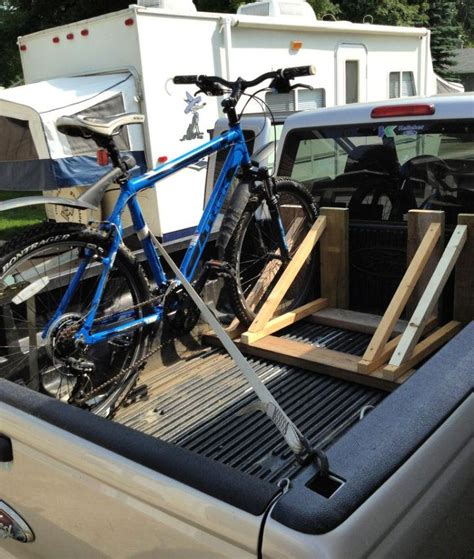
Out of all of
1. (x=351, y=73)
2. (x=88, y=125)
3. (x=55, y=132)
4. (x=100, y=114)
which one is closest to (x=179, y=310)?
(x=88, y=125)

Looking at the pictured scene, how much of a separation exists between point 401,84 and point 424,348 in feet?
29.4

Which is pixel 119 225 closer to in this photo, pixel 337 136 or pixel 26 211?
pixel 337 136

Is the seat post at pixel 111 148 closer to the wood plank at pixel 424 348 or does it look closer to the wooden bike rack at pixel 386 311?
the wooden bike rack at pixel 386 311

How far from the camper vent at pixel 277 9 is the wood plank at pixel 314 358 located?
664cm

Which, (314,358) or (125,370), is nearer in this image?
(125,370)

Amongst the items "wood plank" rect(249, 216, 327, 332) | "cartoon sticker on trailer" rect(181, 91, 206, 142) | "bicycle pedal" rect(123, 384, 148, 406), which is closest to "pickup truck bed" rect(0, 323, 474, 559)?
"bicycle pedal" rect(123, 384, 148, 406)

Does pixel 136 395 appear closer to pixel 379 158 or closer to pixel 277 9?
pixel 379 158

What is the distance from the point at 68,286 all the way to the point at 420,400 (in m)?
1.72

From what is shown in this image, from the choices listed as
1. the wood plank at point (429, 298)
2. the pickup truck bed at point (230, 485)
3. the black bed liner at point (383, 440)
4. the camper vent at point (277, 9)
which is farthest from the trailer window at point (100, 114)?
the black bed liner at point (383, 440)

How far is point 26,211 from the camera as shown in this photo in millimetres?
11930

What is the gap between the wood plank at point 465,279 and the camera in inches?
116

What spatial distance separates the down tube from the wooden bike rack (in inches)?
16.2

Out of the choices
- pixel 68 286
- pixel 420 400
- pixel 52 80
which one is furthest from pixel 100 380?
pixel 52 80

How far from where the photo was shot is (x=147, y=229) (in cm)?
296
